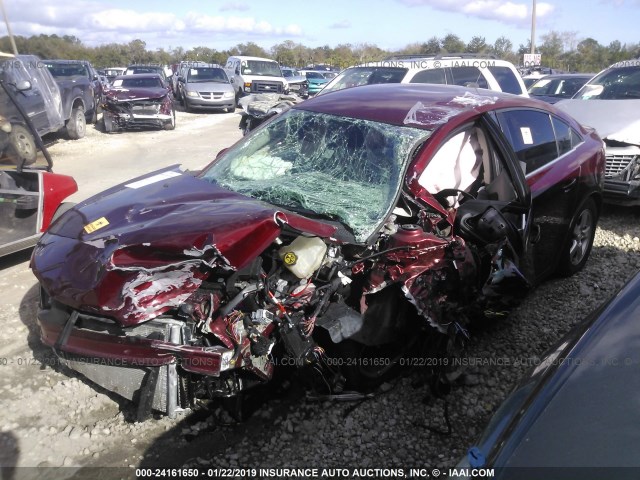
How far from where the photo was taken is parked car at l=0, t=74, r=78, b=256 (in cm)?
503

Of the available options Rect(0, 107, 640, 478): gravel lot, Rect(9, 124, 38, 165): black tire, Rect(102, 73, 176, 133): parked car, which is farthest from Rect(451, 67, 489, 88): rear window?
Rect(102, 73, 176, 133): parked car

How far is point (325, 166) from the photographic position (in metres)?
3.54

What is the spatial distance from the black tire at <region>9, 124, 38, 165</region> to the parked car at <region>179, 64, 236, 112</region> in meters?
14.1

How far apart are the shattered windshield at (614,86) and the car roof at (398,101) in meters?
3.88

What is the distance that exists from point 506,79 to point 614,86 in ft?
6.50

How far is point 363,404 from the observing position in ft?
9.95

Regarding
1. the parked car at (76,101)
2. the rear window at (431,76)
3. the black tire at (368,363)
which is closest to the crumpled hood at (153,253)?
the black tire at (368,363)

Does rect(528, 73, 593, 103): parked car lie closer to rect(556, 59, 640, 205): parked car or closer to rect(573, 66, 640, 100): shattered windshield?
rect(573, 66, 640, 100): shattered windshield

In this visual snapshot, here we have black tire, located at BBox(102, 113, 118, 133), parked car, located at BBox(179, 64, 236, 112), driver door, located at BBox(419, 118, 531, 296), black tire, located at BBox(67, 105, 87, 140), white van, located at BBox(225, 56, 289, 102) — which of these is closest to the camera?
driver door, located at BBox(419, 118, 531, 296)

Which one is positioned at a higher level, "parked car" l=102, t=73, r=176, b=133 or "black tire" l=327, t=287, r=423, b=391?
"parked car" l=102, t=73, r=176, b=133

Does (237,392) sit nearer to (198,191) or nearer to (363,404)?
(363,404)

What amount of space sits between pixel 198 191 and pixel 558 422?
2.48 metres

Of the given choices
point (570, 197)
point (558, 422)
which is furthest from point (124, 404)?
point (570, 197)

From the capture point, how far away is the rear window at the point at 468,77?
8.46 m
